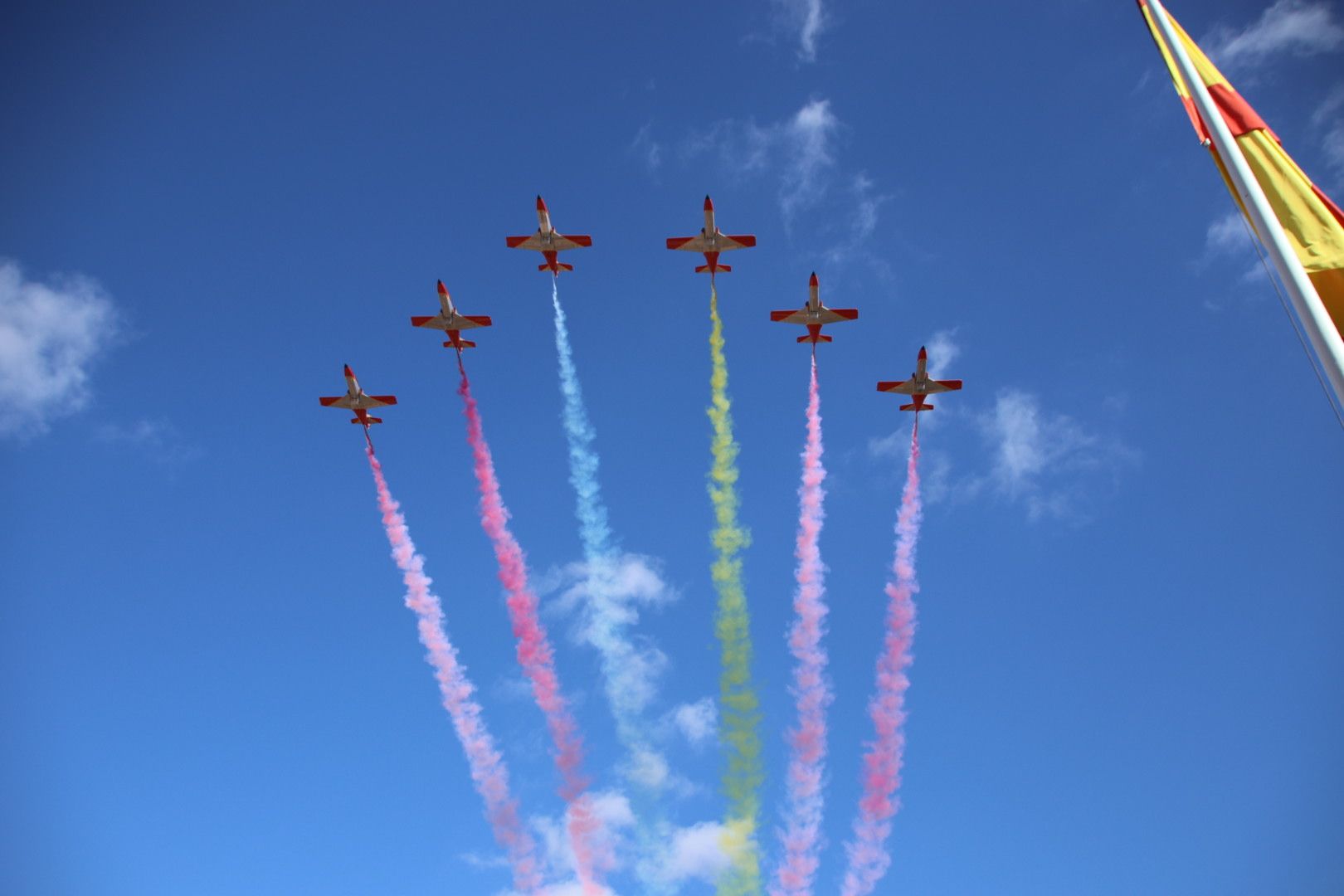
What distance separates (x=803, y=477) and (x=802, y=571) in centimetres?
617

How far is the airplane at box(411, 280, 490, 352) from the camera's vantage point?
195ft

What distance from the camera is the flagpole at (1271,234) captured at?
14.3 m

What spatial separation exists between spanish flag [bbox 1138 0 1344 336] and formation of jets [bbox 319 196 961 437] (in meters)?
38.9

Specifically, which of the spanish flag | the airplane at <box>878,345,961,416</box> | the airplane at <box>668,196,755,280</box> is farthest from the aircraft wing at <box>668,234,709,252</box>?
the spanish flag

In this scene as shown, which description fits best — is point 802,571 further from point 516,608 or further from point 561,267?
point 561,267

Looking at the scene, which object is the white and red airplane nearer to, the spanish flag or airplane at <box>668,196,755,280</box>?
airplane at <box>668,196,755,280</box>

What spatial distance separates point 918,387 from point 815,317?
8696 millimetres

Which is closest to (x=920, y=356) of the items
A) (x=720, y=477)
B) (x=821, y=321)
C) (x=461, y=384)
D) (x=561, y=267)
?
(x=821, y=321)

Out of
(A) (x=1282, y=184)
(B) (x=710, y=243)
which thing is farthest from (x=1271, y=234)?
(B) (x=710, y=243)

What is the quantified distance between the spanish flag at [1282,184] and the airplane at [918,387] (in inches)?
1616

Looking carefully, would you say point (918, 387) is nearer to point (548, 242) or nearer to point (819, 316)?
point (819, 316)

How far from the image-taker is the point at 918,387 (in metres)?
61.3

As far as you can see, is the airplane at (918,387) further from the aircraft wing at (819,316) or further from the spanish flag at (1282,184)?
the spanish flag at (1282,184)

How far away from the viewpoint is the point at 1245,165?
16703 mm
